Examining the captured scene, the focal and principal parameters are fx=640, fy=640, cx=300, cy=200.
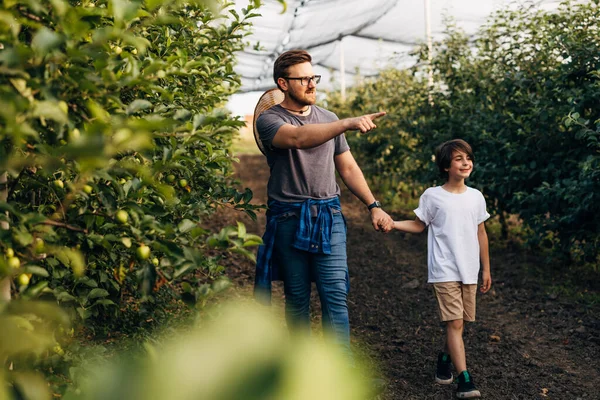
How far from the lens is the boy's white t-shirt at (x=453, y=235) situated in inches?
146

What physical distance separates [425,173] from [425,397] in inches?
182

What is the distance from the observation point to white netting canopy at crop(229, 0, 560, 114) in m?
12.5

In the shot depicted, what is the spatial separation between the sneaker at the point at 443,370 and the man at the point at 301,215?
864 millimetres

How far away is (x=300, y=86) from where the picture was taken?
3.33 m

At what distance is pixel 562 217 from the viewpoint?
533 cm

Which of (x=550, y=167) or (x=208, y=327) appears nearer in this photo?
(x=208, y=327)

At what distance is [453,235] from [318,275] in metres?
0.88

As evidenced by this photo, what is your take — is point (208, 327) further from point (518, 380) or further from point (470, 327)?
point (470, 327)

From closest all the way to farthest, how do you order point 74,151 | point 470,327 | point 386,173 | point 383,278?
point 74,151, point 470,327, point 383,278, point 386,173

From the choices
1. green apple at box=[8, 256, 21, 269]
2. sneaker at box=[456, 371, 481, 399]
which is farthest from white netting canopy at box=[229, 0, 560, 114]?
green apple at box=[8, 256, 21, 269]

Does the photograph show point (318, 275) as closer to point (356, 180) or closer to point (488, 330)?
point (356, 180)

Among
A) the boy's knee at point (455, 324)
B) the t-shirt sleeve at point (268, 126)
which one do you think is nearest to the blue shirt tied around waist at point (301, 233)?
the t-shirt sleeve at point (268, 126)

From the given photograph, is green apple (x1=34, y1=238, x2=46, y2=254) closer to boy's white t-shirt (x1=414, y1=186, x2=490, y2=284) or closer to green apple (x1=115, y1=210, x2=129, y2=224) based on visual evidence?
green apple (x1=115, y1=210, x2=129, y2=224)

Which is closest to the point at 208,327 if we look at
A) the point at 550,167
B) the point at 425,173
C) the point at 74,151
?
the point at 74,151
